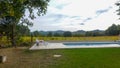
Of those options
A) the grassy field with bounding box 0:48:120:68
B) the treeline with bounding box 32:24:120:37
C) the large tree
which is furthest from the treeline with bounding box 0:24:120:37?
the large tree

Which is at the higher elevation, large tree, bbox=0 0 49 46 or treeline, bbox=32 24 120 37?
large tree, bbox=0 0 49 46

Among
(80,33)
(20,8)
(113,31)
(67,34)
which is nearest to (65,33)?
(67,34)

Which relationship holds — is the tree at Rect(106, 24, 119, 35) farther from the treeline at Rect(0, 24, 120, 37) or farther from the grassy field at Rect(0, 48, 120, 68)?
the grassy field at Rect(0, 48, 120, 68)

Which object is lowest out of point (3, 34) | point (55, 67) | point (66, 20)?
point (55, 67)

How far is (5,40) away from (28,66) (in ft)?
38.3

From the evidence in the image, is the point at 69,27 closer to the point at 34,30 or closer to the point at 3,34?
the point at 34,30

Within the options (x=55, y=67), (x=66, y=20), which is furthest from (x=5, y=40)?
(x=55, y=67)

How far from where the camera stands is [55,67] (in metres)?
7.81

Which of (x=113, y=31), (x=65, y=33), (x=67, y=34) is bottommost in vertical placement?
(x=67, y=34)

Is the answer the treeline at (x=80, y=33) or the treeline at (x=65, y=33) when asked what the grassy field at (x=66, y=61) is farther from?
the treeline at (x=80, y=33)

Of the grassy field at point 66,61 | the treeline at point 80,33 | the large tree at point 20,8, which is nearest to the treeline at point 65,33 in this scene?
the treeline at point 80,33

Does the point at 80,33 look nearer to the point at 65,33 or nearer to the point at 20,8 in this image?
the point at 65,33

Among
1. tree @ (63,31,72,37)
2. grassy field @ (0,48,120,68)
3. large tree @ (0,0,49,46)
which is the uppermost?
large tree @ (0,0,49,46)

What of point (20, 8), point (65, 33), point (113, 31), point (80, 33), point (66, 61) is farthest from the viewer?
point (113, 31)
